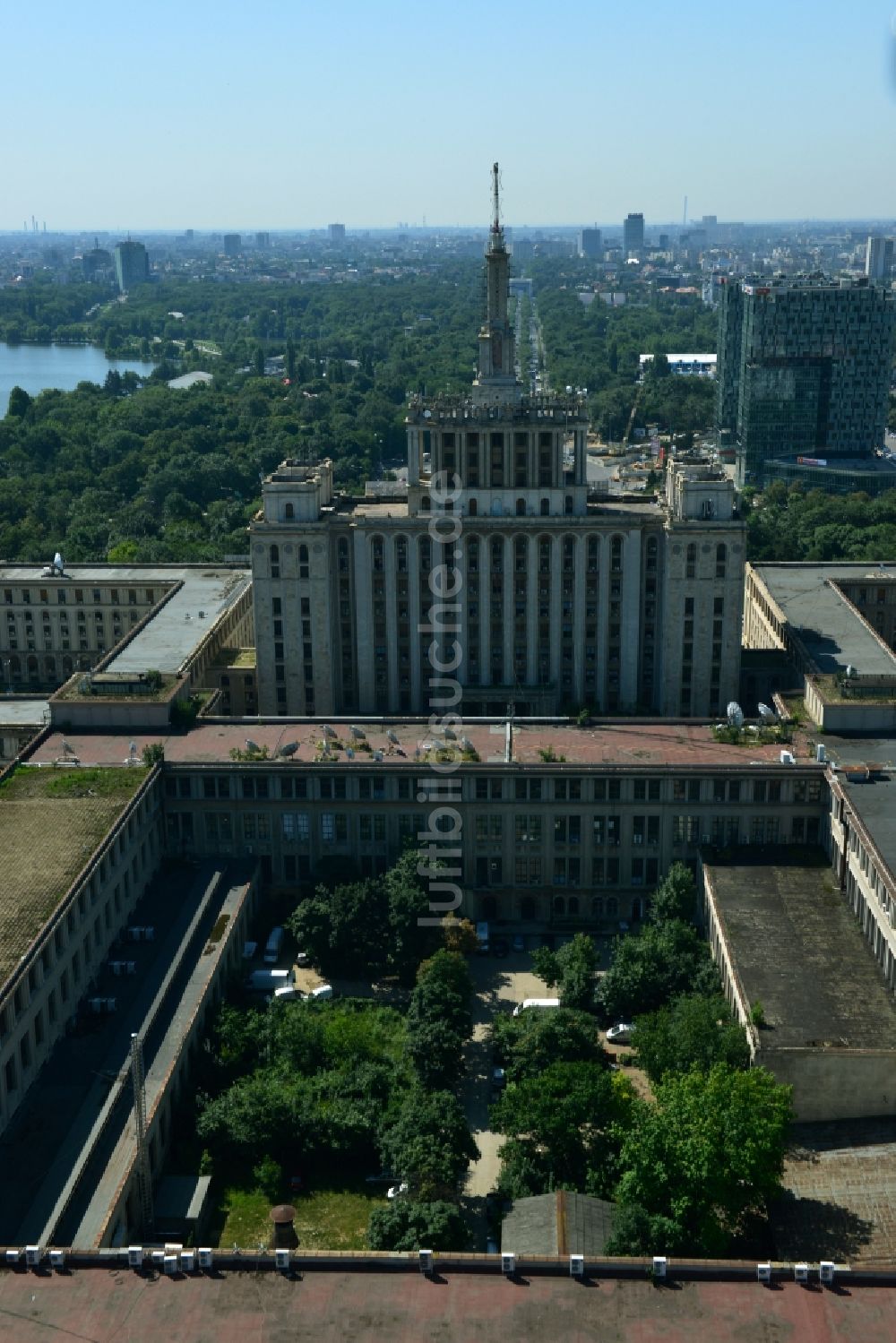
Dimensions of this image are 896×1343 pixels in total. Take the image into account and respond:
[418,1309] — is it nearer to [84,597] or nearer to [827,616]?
[827,616]

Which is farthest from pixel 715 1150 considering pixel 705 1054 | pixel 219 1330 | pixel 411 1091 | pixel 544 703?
pixel 544 703

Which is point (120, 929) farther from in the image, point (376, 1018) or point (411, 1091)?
point (411, 1091)

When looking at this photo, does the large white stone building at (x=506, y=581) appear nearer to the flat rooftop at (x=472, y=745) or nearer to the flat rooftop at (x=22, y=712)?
the flat rooftop at (x=472, y=745)

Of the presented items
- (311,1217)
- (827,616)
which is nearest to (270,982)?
(311,1217)

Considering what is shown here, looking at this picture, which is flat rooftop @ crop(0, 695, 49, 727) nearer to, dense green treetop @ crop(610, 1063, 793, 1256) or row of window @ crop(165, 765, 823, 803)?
row of window @ crop(165, 765, 823, 803)

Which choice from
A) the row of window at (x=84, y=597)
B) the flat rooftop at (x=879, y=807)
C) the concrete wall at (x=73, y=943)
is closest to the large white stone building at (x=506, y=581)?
the flat rooftop at (x=879, y=807)
